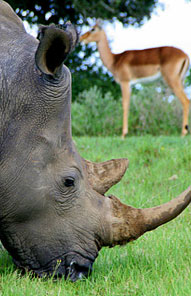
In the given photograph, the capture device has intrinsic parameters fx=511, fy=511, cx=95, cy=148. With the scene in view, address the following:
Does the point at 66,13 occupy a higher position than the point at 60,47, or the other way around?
the point at 60,47

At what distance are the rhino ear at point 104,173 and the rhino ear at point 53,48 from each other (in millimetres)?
612

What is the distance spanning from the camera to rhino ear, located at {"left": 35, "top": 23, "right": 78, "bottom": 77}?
2.49 metres

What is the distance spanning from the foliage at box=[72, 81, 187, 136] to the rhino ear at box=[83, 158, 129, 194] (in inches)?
318

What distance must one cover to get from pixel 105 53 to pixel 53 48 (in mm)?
10545

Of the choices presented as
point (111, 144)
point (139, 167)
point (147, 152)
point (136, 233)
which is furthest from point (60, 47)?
point (111, 144)

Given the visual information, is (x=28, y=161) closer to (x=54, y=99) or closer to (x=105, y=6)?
(x=54, y=99)

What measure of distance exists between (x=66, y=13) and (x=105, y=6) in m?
1.85

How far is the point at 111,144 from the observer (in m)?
8.32

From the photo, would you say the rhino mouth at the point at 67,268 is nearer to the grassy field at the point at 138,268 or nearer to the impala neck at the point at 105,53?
the grassy field at the point at 138,268

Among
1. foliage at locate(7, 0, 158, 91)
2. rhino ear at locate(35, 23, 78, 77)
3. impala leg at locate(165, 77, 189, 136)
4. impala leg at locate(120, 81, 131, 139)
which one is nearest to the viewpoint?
rhino ear at locate(35, 23, 78, 77)

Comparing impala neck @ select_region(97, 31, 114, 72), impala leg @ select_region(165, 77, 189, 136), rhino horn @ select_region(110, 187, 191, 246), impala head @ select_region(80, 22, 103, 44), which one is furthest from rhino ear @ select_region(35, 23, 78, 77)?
impala head @ select_region(80, 22, 103, 44)

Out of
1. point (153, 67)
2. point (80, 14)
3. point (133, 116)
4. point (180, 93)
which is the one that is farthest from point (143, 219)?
point (80, 14)

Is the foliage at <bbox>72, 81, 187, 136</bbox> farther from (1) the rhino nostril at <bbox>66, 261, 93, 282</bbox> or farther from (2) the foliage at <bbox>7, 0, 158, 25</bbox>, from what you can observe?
(1) the rhino nostril at <bbox>66, 261, 93, 282</bbox>

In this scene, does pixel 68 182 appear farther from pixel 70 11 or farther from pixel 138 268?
pixel 70 11
